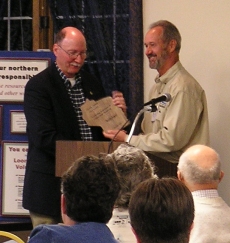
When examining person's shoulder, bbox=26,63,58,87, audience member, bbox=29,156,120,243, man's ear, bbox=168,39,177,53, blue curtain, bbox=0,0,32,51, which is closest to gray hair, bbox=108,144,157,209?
audience member, bbox=29,156,120,243

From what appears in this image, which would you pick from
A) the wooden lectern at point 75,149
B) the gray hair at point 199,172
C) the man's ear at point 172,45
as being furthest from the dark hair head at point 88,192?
the man's ear at point 172,45

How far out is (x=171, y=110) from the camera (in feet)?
13.0

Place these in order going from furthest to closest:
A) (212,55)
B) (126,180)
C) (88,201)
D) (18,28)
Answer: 1. (18,28)
2. (212,55)
3. (126,180)
4. (88,201)

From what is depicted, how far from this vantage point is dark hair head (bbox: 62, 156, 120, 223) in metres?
1.81

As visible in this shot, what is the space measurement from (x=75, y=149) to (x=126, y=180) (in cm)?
96

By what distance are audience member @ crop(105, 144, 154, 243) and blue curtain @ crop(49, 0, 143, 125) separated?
2.34 metres

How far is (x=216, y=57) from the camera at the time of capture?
4789mm

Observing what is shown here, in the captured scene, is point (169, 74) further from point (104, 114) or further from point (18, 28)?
point (18, 28)

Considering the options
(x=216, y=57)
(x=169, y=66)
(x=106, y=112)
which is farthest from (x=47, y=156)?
(x=216, y=57)

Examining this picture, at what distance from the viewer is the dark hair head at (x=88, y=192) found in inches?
71.4

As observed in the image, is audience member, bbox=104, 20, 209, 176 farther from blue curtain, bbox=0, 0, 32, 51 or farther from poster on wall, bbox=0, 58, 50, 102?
blue curtain, bbox=0, 0, 32, 51

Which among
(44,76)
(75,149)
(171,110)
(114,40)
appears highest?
(114,40)

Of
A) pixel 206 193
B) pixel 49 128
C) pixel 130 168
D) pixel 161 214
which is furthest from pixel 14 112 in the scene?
pixel 161 214

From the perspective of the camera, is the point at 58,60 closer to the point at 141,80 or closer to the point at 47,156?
the point at 47,156
